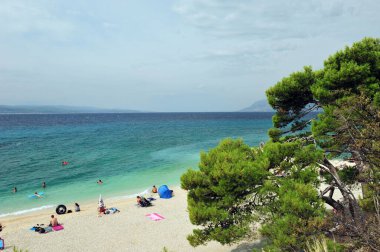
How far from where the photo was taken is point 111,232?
18625mm

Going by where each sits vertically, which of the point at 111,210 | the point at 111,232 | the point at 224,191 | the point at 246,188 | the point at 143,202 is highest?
the point at 246,188

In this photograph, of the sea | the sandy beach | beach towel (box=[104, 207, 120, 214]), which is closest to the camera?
the sandy beach

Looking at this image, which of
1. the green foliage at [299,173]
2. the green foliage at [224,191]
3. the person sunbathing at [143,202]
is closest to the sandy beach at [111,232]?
the person sunbathing at [143,202]

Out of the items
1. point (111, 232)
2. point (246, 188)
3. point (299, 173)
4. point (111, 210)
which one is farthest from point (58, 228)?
point (299, 173)

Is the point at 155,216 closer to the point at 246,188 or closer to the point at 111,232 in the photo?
the point at 111,232

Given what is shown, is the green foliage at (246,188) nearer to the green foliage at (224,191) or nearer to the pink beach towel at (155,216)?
the green foliage at (224,191)

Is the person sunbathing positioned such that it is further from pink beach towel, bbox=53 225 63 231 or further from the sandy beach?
pink beach towel, bbox=53 225 63 231

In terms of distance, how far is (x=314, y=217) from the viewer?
8648 mm

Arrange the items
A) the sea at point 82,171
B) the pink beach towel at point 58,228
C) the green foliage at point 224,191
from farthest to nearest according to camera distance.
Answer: the sea at point 82,171 → the pink beach towel at point 58,228 → the green foliage at point 224,191

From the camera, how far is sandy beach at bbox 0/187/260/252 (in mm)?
16453

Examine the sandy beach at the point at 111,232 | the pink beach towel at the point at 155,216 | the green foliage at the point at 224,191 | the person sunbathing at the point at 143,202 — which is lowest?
the sandy beach at the point at 111,232

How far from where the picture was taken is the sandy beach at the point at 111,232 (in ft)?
54.0

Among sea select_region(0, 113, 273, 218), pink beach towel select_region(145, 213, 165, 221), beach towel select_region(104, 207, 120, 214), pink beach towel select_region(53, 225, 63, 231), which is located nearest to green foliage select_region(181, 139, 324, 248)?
pink beach towel select_region(145, 213, 165, 221)

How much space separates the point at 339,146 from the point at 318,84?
3072mm
